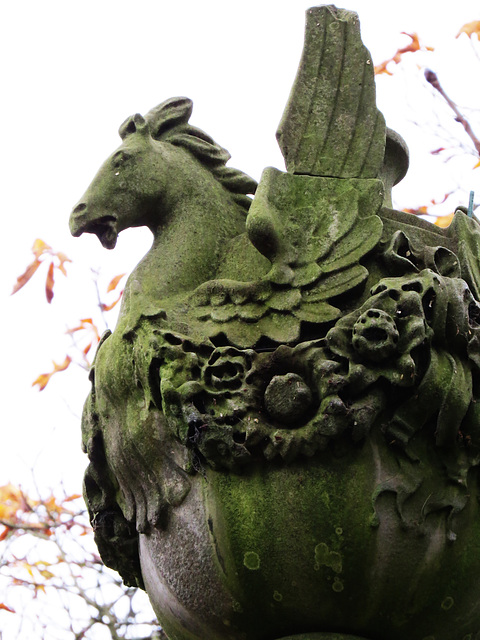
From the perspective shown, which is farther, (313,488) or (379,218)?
(379,218)

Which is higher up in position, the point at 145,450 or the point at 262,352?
the point at 262,352

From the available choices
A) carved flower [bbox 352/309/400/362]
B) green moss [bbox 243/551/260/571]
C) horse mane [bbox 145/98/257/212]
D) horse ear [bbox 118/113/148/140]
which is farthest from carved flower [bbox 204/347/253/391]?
horse ear [bbox 118/113/148/140]

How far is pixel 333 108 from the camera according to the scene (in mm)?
3270

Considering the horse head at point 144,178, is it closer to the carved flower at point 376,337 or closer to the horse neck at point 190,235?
the horse neck at point 190,235

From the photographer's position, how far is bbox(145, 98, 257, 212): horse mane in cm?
341

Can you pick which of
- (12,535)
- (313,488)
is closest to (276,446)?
(313,488)

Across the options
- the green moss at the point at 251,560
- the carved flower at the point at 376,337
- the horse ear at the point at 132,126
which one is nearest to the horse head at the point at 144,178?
the horse ear at the point at 132,126

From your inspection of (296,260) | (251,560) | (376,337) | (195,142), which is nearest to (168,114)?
(195,142)

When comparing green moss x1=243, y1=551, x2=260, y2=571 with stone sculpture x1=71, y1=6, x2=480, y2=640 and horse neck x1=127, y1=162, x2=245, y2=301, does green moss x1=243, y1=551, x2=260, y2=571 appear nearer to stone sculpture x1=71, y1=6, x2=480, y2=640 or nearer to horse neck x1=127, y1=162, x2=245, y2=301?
stone sculpture x1=71, y1=6, x2=480, y2=640

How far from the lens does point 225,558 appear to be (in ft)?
8.32

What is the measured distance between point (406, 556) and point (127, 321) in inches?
45.0

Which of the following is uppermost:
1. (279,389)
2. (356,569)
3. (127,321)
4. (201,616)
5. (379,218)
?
(379,218)

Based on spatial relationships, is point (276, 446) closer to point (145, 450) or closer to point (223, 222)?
point (145, 450)

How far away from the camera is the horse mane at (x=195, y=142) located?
341cm
